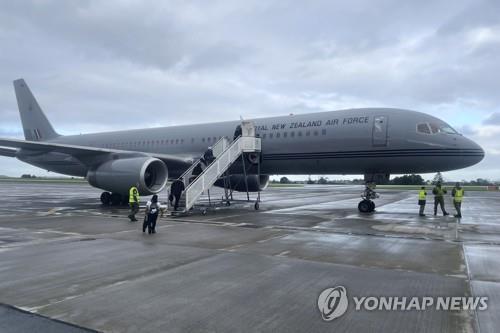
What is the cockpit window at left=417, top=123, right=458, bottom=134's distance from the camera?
1470cm

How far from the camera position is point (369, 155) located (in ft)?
50.6

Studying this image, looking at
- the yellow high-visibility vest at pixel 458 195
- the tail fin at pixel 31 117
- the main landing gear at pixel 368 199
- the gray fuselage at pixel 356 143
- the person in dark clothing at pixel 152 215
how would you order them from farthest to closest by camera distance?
the tail fin at pixel 31 117 → the main landing gear at pixel 368 199 → the yellow high-visibility vest at pixel 458 195 → the gray fuselage at pixel 356 143 → the person in dark clothing at pixel 152 215

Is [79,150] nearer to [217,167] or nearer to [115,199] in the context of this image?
[115,199]

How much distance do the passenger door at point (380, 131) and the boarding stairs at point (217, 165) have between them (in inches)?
208

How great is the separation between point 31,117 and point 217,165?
1812cm

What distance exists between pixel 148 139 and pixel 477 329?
21.5 metres

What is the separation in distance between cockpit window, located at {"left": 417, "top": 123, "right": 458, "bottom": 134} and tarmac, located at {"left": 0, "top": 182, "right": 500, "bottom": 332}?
4744mm

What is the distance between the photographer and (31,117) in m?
27.3

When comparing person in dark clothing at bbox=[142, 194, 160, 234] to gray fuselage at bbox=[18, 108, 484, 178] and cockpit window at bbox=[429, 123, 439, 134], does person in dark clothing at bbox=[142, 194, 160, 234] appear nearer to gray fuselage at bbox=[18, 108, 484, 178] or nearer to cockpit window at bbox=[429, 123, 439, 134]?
gray fuselage at bbox=[18, 108, 484, 178]

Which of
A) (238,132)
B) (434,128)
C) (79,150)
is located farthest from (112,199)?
(434,128)

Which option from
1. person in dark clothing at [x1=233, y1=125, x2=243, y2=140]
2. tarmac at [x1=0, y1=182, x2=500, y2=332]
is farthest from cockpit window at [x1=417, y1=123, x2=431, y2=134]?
person in dark clothing at [x1=233, y1=125, x2=243, y2=140]

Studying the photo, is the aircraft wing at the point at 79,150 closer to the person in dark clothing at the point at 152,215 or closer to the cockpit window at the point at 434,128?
the person in dark clothing at the point at 152,215

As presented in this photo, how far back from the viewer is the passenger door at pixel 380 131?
15148 millimetres

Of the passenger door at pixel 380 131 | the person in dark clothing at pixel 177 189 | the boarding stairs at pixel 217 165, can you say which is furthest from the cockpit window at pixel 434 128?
the person in dark clothing at pixel 177 189
